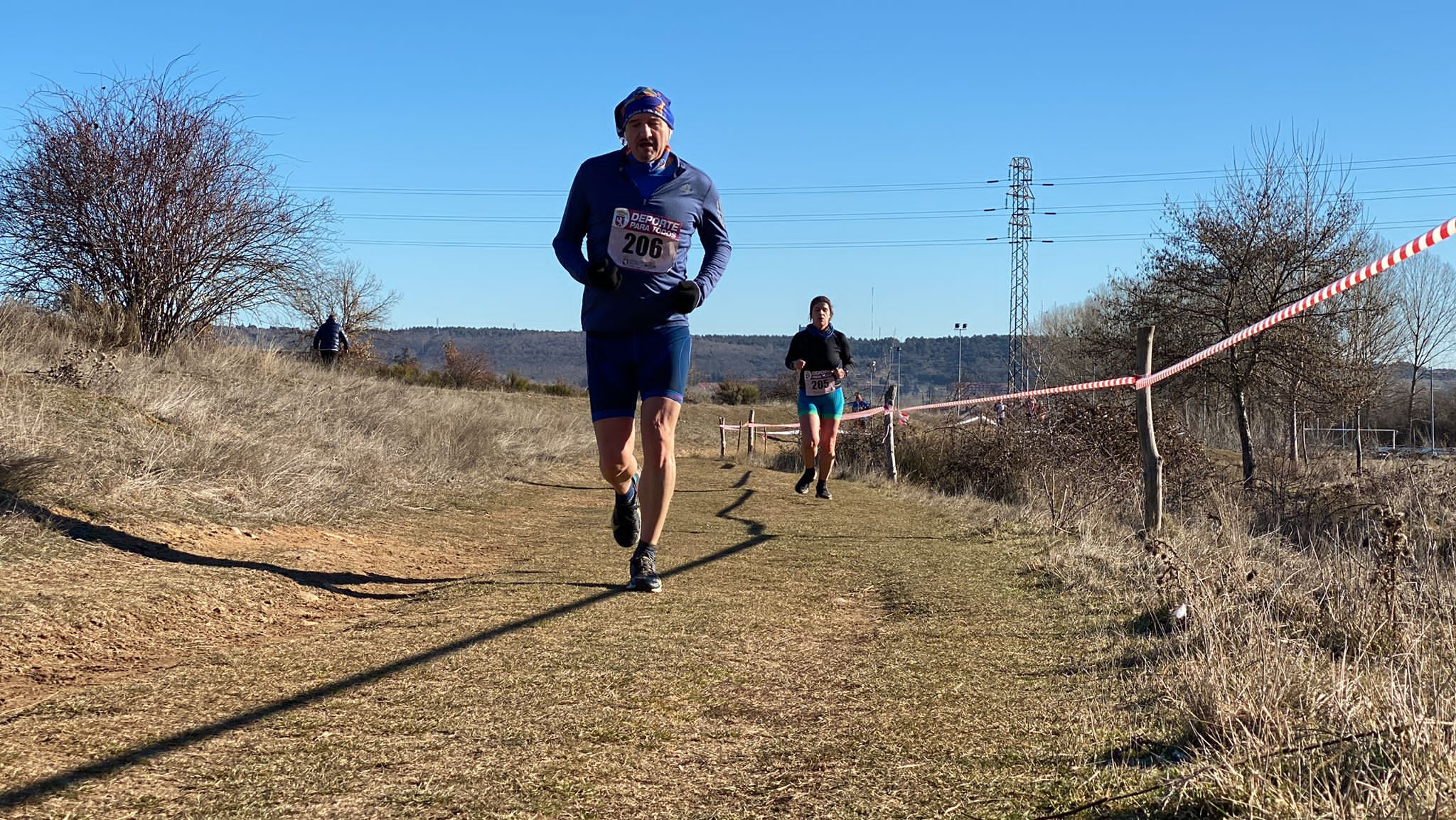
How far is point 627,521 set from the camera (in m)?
5.18

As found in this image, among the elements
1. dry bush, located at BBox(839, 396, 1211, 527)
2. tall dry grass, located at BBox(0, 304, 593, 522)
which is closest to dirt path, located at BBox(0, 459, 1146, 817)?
tall dry grass, located at BBox(0, 304, 593, 522)

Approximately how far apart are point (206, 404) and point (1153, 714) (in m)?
8.38

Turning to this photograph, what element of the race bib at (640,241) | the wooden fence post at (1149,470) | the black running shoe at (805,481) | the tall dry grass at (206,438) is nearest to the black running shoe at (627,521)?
the race bib at (640,241)

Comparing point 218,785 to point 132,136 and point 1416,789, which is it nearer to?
point 1416,789

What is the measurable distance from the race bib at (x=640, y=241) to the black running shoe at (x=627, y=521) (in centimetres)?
116

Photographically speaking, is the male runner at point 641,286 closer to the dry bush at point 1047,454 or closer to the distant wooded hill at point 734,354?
the dry bush at point 1047,454

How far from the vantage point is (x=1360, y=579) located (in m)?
4.61

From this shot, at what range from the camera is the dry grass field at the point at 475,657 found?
92.9 inches

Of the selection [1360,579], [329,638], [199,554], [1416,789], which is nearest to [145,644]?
[329,638]

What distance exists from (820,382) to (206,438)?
5279 mm

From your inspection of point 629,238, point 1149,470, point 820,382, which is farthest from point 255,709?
point 820,382

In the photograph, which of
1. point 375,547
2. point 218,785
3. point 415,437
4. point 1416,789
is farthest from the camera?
point 415,437

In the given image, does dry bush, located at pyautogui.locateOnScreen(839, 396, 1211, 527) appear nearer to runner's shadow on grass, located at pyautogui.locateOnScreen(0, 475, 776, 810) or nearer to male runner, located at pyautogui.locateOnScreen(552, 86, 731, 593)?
male runner, located at pyautogui.locateOnScreen(552, 86, 731, 593)

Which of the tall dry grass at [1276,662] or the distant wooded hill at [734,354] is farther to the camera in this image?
the distant wooded hill at [734,354]
